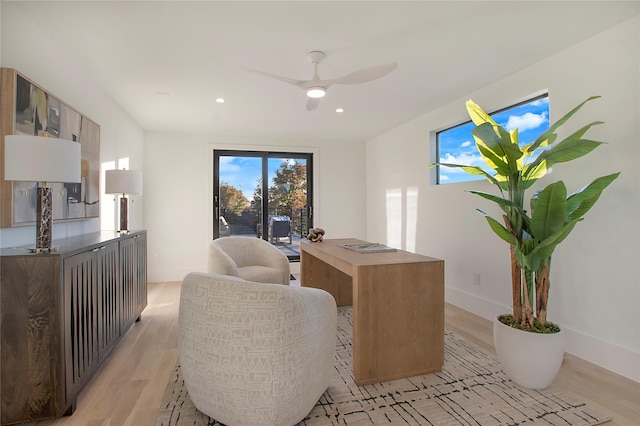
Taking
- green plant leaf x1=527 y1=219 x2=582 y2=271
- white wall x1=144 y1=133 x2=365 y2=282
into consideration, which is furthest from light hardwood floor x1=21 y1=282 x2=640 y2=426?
white wall x1=144 y1=133 x2=365 y2=282

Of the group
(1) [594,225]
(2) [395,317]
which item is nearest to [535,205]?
(1) [594,225]

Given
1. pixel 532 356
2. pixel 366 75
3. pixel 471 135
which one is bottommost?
pixel 532 356

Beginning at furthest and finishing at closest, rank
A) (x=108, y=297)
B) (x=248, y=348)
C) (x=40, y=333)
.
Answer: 1. (x=108, y=297)
2. (x=40, y=333)
3. (x=248, y=348)

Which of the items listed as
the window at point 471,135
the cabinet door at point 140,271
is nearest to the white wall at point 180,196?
the cabinet door at point 140,271

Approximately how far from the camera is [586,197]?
6.24 feet

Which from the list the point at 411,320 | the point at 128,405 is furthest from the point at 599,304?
the point at 128,405

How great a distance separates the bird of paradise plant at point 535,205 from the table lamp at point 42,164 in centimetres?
233

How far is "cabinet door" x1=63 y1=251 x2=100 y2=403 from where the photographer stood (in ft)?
5.54

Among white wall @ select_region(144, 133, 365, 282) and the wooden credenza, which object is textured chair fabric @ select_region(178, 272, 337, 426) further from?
white wall @ select_region(144, 133, 365, 282)

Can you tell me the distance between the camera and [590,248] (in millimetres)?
2375

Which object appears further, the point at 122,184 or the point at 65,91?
the point at 122,184

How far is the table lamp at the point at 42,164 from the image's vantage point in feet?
5.20

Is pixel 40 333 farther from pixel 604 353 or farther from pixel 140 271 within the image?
pixel 604 353

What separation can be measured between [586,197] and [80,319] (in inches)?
118
